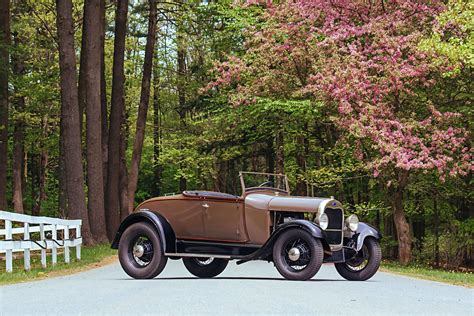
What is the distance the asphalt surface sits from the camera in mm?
7645

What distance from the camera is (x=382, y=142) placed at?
1983cm

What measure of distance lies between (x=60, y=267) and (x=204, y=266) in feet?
16.0

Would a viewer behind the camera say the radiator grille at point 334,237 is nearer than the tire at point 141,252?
Yes

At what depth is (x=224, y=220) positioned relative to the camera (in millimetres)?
11164

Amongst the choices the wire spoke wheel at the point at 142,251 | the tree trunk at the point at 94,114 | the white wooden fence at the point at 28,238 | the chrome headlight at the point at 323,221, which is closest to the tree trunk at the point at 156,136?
the tree trunk at the point at 94,114

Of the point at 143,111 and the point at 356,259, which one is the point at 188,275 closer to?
the point at 356,259

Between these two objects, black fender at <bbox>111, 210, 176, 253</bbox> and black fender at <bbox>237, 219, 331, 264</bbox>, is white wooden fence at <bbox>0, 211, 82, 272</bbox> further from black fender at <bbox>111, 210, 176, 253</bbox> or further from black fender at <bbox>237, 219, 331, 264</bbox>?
black fender at <bbox>237, 219, 331, 264</bbox>

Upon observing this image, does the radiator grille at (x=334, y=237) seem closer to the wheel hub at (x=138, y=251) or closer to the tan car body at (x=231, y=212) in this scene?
the tan car body at (x=231, y=212)

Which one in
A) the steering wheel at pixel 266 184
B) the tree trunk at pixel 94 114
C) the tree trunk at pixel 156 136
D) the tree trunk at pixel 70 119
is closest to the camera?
the steering wheel at pixel 266 184

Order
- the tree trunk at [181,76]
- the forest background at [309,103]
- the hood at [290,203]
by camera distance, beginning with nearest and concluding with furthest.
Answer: the hood at [290,203], the forest background at [309,103], the tree trunk at [181,76]

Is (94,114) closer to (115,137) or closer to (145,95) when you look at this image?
(115,137)

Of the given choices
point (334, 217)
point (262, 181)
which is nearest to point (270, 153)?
point (262, 181)

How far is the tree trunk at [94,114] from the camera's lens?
25.0 m

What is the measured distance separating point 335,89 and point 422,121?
8.78 feet
